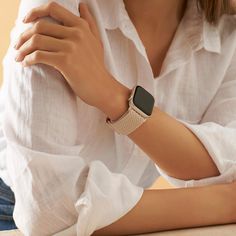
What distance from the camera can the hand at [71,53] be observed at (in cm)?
100

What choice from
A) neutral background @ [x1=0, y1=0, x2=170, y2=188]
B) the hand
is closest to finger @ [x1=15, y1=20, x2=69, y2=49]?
the hand

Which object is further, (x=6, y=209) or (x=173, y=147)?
(x=6, y=209)

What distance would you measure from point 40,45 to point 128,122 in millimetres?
198

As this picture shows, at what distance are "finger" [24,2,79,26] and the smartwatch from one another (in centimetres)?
17

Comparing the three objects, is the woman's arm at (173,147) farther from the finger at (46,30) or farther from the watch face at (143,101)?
the finger at (46,30)

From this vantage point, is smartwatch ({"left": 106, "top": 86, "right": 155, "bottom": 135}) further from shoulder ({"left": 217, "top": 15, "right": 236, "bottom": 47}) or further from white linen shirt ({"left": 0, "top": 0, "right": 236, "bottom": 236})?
shoulder ({"left": 217, "top": 15, "right": 236, "bottom": 47})

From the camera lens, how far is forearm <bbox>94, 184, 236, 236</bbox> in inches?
40.0

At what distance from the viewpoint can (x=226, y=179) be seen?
45.9 inches

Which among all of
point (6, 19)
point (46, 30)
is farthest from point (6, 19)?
point (46, 30)

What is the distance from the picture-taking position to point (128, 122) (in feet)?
3.50

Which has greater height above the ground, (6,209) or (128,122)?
(128,122)

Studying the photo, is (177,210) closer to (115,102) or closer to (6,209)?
(115,102)

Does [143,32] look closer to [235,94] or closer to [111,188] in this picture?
[235,94]

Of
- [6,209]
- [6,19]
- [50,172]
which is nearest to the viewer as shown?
[50,172]
